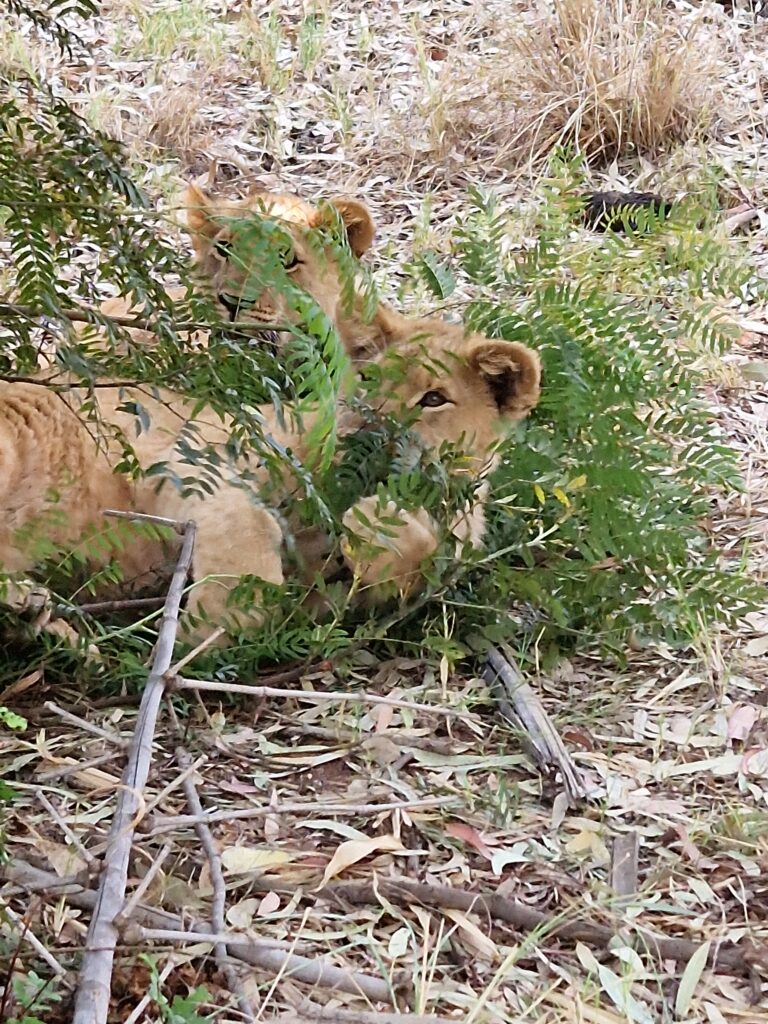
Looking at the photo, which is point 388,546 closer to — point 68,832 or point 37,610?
point 37,610

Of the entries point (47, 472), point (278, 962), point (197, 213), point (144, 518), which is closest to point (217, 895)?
point (278, 962)

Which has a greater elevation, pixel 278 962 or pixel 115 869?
pixel 115 869

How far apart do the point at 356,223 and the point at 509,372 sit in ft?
4.13

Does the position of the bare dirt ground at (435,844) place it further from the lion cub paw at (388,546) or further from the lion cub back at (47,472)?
the lion cub back at (47,472)

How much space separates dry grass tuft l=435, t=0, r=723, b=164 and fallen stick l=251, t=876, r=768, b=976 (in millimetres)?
4948

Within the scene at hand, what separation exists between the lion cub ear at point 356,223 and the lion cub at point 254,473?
88 cm

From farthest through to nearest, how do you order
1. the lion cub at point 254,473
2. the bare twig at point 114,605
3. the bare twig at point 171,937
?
1. the lion cub at point 254,473
2. the bare twig at point 114,605
3. the bare twig at point 171,937

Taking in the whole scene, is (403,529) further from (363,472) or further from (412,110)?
(412,110)

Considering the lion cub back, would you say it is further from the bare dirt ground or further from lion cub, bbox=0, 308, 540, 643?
the bare dirt ground

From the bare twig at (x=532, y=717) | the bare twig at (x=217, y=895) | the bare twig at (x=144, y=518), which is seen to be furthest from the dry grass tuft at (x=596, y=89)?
the bare twig at (x=217, y=895)

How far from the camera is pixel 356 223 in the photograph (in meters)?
4.22

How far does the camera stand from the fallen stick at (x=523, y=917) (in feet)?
7.35

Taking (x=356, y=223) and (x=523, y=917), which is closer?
(x=523, y=917)

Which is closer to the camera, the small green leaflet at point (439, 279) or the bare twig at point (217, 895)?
the bare twig at point (217, 895)
